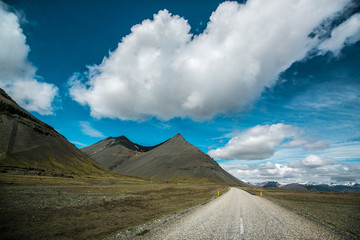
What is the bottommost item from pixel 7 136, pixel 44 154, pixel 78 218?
pixel 78 218

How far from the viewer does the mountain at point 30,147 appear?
108 metres

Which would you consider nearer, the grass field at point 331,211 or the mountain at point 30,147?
the grass field at point 331,211

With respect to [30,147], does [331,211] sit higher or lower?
lower

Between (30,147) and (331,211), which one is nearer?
(331,211)

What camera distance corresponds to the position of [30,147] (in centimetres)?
12456

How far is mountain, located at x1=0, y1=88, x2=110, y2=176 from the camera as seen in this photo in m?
108

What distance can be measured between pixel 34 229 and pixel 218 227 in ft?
40.2

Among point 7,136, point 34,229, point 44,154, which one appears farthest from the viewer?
point 44,154

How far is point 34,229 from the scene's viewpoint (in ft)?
39.1

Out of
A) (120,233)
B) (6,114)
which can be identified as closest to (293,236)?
(120,233)

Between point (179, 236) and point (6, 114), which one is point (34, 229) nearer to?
point (179, 236)

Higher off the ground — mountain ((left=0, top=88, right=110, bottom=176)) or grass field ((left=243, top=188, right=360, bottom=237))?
mountain ((left=0, top=88, right=110, bottom=176))

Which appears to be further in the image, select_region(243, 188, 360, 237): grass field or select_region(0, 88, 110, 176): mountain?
select_region(0, 88, 110, 176): mountain

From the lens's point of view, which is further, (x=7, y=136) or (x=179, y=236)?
(x=7, y=136)
